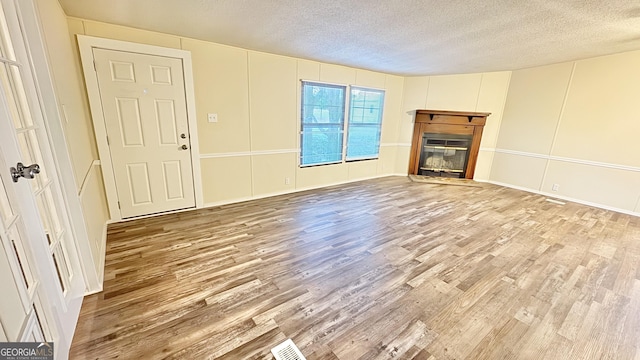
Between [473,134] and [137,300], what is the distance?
6190 millimetres

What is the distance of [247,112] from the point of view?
3771 millimetres

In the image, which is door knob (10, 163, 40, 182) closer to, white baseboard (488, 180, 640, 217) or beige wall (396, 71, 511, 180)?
beige wall (396, 71, 511, 180)

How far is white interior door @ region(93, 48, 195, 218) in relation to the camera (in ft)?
9.22

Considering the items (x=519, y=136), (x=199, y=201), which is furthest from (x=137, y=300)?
(x=519, y=136)

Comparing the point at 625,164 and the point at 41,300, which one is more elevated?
the point at 625,164

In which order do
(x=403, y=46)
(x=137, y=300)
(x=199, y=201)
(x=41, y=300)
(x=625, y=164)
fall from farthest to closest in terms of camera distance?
(x=625, y=164) → (x=199, y=201) → (x=403, y=46) → (x=137, y=300) → (x=41, y=300)

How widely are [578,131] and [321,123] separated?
175 inches

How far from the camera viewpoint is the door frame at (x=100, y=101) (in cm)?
262

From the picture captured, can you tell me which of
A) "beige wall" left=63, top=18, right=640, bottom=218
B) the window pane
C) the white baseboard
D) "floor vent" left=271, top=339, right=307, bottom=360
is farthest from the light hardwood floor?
the window pane

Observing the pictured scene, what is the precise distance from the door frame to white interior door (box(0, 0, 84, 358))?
152 cm

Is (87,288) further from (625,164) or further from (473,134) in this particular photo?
(625,164)

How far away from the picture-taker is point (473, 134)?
5430 millimetres

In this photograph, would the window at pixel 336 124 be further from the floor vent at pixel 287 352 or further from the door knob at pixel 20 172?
the door knob at pixel 20 172

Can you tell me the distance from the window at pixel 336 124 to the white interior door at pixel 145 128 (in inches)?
76.0
